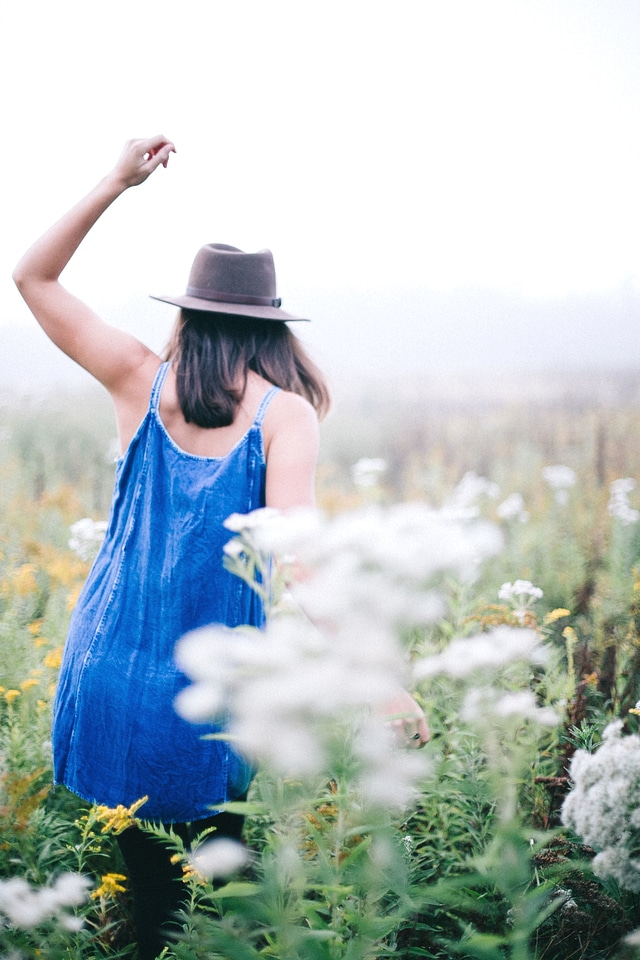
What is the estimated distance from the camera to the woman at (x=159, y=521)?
138cm

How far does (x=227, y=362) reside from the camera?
57.0 inches

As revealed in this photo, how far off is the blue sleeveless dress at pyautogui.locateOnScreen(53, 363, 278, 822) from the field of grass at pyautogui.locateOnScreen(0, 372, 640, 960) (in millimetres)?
135

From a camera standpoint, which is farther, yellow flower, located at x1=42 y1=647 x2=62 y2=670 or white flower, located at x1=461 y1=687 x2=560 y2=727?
yellow flower, located at x1=42 y1=647 x2=62 y2=670

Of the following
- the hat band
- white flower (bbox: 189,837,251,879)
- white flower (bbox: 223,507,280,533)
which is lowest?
white flower (bbox: 189,837,251,879)

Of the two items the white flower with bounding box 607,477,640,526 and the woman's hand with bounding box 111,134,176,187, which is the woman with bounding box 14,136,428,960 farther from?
the white flower with bounding box 607,477,640,526

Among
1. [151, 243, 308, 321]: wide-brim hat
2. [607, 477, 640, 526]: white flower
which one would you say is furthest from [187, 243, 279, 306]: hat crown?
[607, 477, 640, 526]: white flower

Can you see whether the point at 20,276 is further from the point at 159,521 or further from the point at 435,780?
the point at 435,780

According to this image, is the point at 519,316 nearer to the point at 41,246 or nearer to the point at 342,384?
the point at 342,384

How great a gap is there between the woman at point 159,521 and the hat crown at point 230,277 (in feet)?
0.07

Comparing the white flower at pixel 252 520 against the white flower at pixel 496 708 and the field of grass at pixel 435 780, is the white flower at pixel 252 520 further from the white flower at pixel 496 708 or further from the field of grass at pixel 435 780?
the white flower at pixel 496 708

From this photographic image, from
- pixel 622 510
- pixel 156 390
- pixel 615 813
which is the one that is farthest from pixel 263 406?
pixel 622 510

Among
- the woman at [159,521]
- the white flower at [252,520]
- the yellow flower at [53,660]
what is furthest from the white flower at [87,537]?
the white flower at [252,520]

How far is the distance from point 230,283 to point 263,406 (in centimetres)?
32

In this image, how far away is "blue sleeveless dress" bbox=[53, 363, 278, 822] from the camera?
1389 millimetres
